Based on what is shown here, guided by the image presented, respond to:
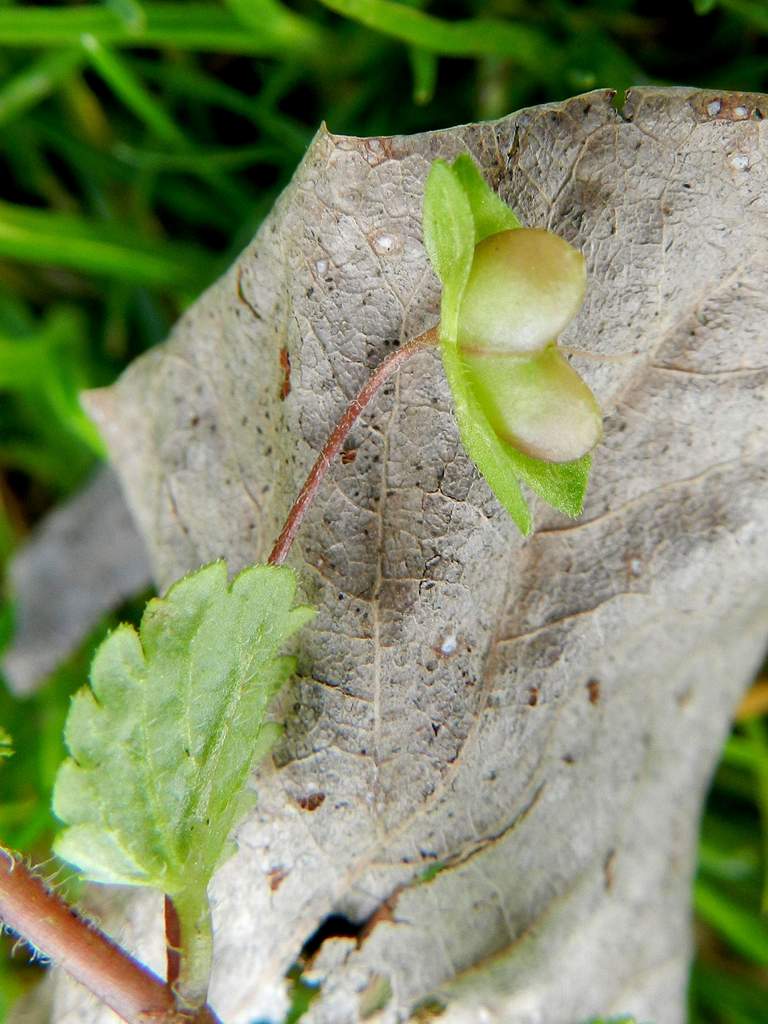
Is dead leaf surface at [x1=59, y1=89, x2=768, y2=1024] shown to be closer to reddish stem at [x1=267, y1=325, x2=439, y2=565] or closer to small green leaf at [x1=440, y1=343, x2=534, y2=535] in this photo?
reddish stem at [x1=267, y1=325, x2=439, y2=565]

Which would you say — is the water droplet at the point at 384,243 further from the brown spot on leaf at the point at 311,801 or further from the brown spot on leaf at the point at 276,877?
the brown spot on leaf at the point at 276,877

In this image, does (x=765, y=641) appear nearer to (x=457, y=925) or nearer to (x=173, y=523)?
(x=457, y=925)

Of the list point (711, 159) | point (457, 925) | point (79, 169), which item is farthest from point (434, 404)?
point (79, 169)

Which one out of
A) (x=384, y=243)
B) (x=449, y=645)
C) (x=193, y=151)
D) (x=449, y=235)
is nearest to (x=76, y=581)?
(x=193, y=151)

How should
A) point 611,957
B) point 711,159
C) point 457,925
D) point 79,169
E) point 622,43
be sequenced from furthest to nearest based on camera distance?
point 79,169
point 622,43
point 611,957
point 457,925
point 711,159

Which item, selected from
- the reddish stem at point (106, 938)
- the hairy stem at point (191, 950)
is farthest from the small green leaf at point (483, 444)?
the hairy stem at point (191, 950)

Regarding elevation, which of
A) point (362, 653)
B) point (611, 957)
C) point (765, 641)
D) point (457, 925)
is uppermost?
point (362, 653)

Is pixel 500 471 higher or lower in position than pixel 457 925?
higher
